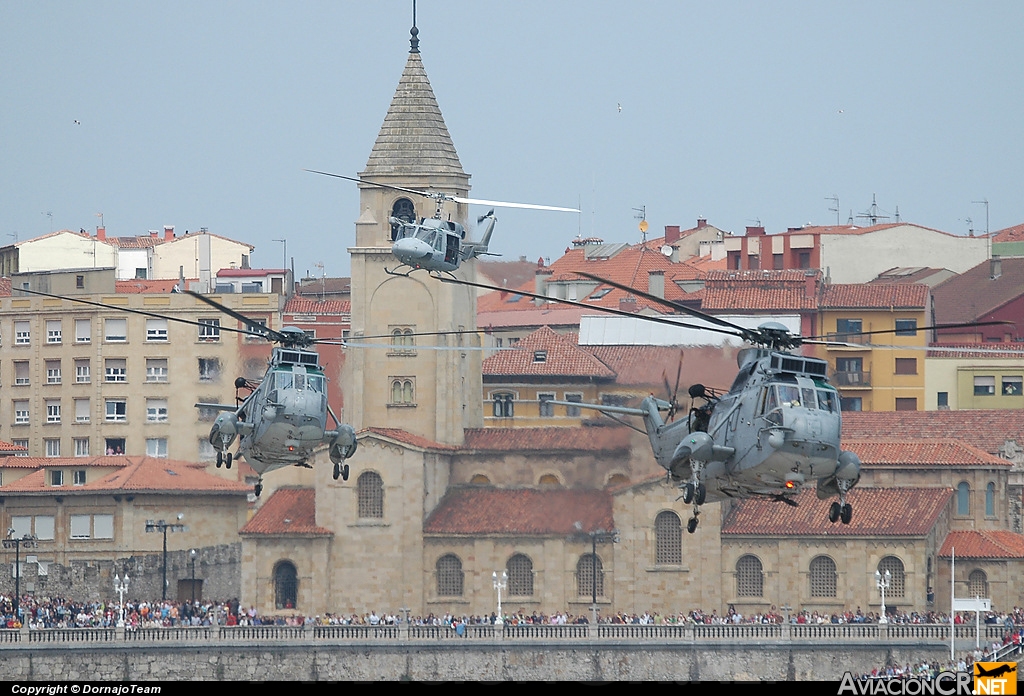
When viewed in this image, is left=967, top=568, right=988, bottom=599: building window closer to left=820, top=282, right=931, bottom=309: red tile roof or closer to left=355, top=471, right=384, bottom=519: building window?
left=820, top=282, right=931, bottom=309: red tile roof

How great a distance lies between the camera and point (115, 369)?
478ft

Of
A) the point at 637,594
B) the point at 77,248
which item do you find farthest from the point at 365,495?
the point at 77,248

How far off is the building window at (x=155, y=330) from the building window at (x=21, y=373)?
7.59 metres

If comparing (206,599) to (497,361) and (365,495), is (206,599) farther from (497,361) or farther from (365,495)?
(497,361)

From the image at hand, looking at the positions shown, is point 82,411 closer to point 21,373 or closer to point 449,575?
point 21,373

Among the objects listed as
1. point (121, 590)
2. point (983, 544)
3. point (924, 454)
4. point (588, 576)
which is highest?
point (924, 454)

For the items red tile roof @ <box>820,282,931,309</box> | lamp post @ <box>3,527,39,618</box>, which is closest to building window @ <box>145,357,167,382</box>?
lamp post @ <box>3,527,39,618</box>

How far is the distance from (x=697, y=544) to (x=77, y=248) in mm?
64870

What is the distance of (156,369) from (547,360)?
2145 cm

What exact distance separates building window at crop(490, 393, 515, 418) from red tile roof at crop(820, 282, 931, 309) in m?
17.2

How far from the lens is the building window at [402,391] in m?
132

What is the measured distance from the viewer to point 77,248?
6826 inches

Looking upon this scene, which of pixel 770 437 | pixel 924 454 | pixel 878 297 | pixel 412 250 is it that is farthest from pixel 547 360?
pixel 770 437

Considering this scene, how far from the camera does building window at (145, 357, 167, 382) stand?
14462cm
